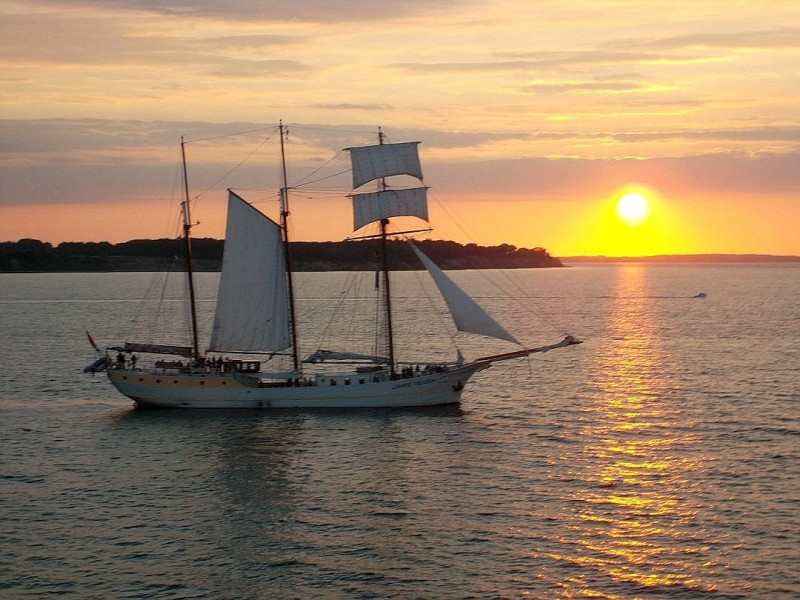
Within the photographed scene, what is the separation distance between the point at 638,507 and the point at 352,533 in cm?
1233

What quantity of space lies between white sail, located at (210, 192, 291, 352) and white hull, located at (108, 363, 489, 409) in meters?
4.07

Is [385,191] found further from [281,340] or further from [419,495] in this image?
[419,495]

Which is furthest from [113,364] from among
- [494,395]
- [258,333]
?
[494,395]

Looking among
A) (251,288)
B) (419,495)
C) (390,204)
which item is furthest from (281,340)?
(419,495)

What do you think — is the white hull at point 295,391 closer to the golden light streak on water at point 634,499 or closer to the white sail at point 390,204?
the golden light streak on water at point 634,499

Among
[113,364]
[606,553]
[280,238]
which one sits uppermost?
[280,238]

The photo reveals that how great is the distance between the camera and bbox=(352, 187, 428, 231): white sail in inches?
2879

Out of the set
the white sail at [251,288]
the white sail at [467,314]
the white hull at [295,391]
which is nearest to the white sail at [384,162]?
the white sail at [467,314]

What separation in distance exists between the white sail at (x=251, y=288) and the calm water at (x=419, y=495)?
6.92 meters

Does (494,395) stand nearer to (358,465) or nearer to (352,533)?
(358,465)

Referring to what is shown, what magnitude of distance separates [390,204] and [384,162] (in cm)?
301

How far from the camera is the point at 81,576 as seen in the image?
36406mm

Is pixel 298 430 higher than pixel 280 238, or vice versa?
pixel 280 238

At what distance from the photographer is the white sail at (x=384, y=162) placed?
71.9 metres
